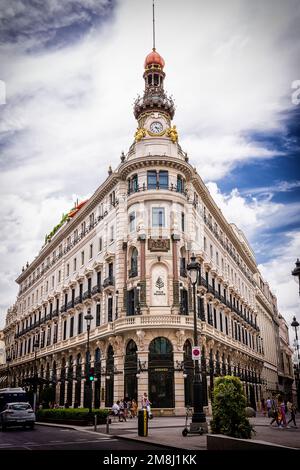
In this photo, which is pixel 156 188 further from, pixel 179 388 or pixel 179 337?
pixel 179 388

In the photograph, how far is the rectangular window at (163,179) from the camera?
4003 cm

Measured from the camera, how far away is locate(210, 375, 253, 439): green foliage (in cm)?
1428

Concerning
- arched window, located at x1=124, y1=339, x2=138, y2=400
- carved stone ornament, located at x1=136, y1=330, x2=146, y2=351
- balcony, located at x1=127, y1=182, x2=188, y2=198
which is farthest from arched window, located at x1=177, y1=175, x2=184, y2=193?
arched window, located at x1=124, y1=339, x2=138, y2=400

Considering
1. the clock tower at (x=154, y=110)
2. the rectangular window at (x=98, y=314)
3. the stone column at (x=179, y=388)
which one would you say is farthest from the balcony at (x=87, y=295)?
the clock tower at (x=154, y=110)

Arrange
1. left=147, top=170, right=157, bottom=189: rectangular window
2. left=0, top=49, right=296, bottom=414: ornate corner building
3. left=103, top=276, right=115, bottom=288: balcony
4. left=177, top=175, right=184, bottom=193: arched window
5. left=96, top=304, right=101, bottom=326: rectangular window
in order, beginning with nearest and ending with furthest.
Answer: left=0, top=49, right=296, bottom=414: ornate corner building < left=147, top=170, right=157, bottom=189: rectangular window < left=103, top=276, right=115, bottom=288: balcony < left=177, top=175, right=184, bottom=193: arched window < left=96, top=304, right=101, bottom=326: rectangular window

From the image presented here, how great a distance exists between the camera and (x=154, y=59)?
4703 cm

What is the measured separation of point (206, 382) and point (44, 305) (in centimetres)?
2829

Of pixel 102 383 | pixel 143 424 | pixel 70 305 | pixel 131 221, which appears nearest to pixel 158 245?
pixel 131 221

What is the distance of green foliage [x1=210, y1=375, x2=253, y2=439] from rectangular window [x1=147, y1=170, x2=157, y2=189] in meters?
26.1

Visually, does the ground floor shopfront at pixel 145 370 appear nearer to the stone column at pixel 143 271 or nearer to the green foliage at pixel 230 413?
the stone column at pixel 143 271

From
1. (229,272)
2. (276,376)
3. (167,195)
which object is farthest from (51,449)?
(276,376)

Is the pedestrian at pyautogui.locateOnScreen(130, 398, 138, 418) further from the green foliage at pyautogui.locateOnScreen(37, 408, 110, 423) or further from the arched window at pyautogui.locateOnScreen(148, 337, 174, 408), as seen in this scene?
the green foliage at pyautogui.locateOnScreen(37, 408, 110, 423)

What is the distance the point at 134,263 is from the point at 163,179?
7.63 m

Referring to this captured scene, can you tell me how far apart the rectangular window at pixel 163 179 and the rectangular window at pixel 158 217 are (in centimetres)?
207
